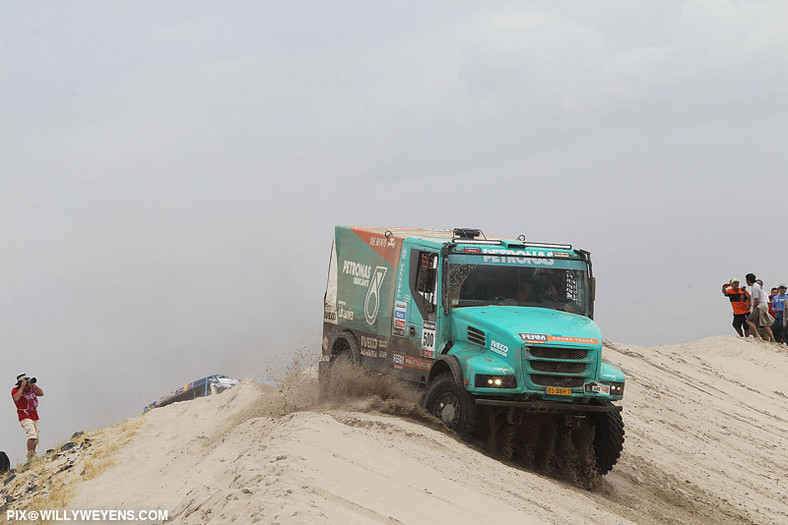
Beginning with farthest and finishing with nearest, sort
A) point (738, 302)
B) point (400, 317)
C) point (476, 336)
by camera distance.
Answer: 1. point (738, 302)
2. point (400, 317)
3. point (476, 336)

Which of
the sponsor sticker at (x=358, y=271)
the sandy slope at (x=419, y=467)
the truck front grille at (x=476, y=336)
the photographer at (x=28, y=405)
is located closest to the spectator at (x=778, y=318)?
the sandy slope at (x=419, y=467)

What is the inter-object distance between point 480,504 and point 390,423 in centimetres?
272

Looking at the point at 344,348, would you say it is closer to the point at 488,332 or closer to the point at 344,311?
the point at 344,311

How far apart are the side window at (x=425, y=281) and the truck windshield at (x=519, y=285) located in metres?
0.27

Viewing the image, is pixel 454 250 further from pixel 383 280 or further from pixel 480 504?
pixel 480 504

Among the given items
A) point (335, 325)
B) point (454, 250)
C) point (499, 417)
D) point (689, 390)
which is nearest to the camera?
point (499, 417)

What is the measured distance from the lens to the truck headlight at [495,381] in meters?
11.0

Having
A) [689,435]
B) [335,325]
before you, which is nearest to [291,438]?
[335,325]

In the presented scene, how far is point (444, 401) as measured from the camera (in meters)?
11.7

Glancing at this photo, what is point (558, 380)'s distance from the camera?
11.1 metres

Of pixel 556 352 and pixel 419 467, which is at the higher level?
pixel 556 352

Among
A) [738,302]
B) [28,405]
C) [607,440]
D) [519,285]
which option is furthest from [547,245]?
[738,302]

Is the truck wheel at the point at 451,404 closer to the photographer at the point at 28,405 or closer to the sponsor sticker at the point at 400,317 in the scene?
the sponsor sticker at the point at 400,317

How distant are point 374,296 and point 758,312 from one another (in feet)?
52.6
